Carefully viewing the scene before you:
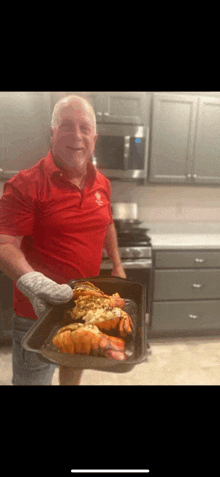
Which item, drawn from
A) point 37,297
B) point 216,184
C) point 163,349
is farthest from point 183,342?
point 37,297

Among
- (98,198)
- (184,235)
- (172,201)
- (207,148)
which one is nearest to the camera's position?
(98,198)

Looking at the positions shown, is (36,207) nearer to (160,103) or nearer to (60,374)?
(60,374)

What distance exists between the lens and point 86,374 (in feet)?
2.62

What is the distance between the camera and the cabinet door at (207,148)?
44.3 inches

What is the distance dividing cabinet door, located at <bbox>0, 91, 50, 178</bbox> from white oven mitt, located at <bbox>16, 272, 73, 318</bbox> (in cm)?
36

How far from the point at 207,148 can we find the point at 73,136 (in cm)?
74

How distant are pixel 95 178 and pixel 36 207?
187 mm

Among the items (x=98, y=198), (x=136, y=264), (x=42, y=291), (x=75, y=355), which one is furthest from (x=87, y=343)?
(x=136, y=264)

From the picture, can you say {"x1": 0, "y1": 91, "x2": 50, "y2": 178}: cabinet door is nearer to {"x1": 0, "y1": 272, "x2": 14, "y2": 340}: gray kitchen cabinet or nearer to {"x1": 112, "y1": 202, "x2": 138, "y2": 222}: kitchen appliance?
{"x1": 0, "y1": 272, "x2": 14, "y2": 340}: gray kitchen cabinet

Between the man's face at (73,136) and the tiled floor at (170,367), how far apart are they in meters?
0.50

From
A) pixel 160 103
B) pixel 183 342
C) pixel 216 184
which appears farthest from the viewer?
pixel 216 184

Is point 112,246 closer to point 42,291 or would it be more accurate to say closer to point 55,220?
point 55,220

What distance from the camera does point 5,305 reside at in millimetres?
1287

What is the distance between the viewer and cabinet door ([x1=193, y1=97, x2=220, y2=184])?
1125 mm
